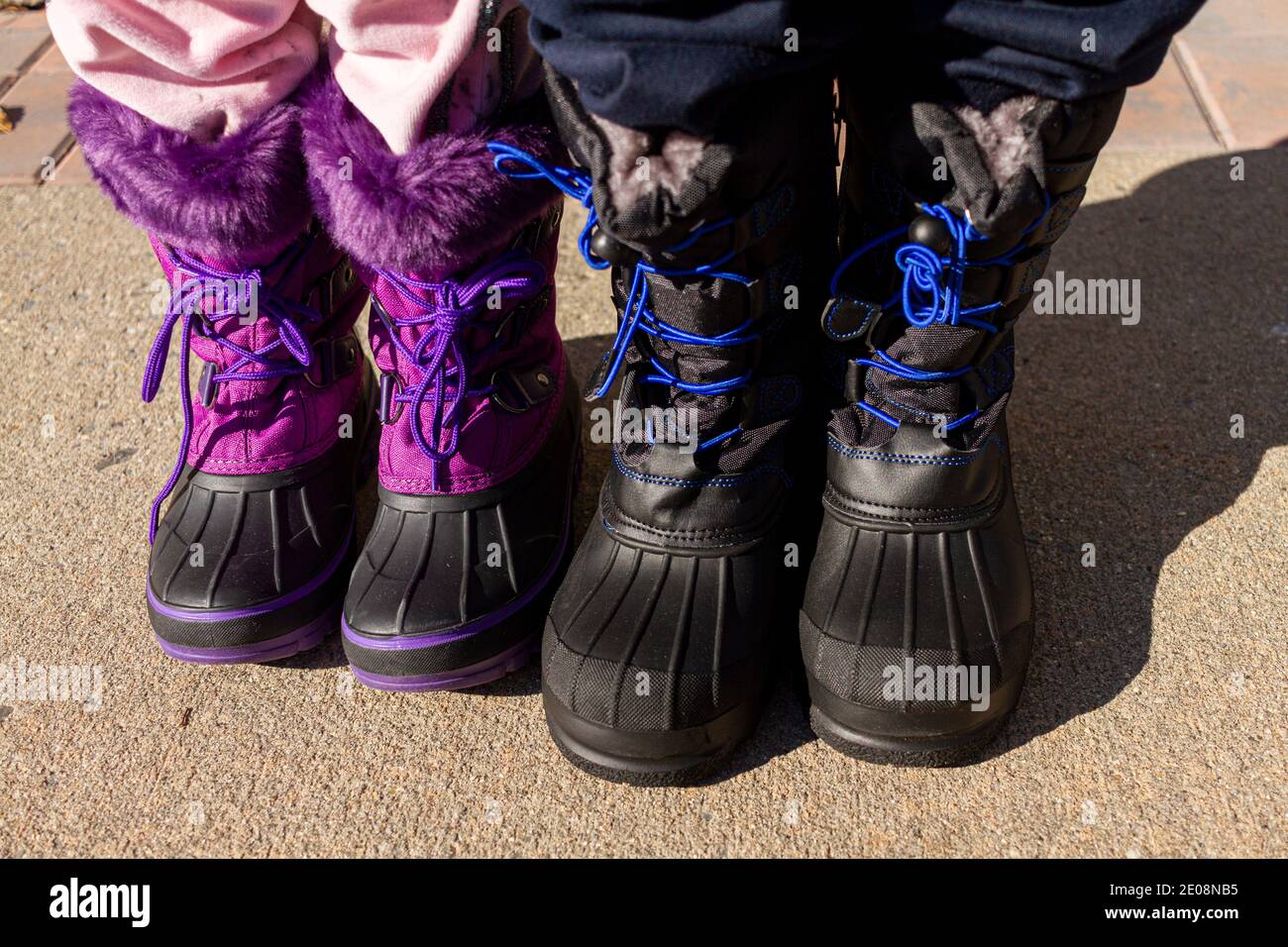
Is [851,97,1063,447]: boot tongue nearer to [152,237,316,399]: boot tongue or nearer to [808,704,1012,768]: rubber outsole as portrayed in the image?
[808,704,1012,768]: rubber outsole

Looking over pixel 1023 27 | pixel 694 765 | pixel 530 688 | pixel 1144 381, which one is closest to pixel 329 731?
pixel 530 688

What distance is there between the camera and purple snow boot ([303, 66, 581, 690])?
984 millimetres

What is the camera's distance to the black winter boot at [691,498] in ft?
3.12

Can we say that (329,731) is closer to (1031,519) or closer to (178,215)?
(178,215)

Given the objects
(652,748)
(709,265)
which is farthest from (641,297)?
(652,748)

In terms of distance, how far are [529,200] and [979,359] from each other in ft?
1.46

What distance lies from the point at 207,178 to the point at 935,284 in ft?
2.19

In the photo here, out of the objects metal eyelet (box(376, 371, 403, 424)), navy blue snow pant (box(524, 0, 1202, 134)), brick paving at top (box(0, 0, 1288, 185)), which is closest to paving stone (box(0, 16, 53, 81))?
brick paving at top (box(0, 0, 1288, 185))

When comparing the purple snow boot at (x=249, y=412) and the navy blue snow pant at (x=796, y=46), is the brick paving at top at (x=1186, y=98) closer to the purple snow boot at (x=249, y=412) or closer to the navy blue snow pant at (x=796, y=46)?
the purple snow boot at (x=249, y=412)

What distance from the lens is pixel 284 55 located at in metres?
1.02

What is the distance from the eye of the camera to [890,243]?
0.98 metres

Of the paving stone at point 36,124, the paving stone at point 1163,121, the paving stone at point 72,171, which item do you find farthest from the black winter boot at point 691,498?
the paving stone at point 36,124

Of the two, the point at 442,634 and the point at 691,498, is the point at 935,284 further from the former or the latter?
the point at 442,634

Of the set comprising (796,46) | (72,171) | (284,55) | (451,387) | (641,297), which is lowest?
(72,171)
